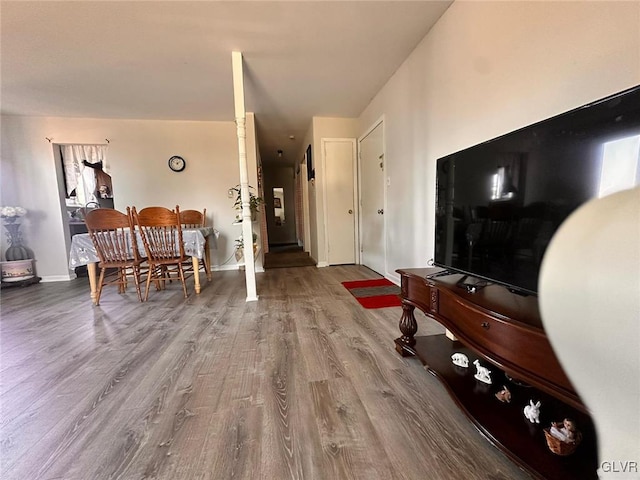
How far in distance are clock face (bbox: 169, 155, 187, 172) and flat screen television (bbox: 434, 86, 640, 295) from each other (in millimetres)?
4268

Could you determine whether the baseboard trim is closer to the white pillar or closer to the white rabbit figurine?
the white pillar

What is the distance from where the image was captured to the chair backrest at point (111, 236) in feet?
8.50

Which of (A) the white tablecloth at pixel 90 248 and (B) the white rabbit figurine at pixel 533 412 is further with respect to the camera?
(A) the white tablecloth at pixel 90 248

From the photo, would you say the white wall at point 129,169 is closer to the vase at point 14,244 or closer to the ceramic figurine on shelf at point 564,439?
the vase at point 14,244

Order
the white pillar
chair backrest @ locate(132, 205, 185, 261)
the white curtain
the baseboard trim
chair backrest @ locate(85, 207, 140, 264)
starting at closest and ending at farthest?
the white pillar < chair backrest @ locate(85, 207, 140, 264) < chair backrest @ locate(132, 205, 185, 261) < the baseboard trim < the white curtain

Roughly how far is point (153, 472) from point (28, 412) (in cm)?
83

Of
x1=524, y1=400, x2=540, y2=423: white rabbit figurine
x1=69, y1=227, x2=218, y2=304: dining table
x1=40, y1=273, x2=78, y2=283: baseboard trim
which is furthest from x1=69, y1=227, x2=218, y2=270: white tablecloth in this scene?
x1=524, y1=400, x2=540, y2=423: white rabbit figurine

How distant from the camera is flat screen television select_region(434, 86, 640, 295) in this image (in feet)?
2.28

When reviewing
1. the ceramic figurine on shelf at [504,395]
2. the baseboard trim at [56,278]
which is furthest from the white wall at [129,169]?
the ceramic figurine on shelf at [504,395]

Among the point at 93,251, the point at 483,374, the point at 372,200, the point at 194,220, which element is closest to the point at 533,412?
the point at 483,374

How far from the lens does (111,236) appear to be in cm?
274

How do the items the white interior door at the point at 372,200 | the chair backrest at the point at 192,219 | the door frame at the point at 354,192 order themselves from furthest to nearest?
1. the door frame at the point at 354,192
2. the chair backrest at the point at 192,219
3. the white interior door at the point at 372,200

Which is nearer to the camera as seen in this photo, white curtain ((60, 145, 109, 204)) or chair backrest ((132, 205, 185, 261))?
chair backrest ((132, 205, 185, 261))

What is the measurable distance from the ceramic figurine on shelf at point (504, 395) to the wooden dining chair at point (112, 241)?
3.15 meters
